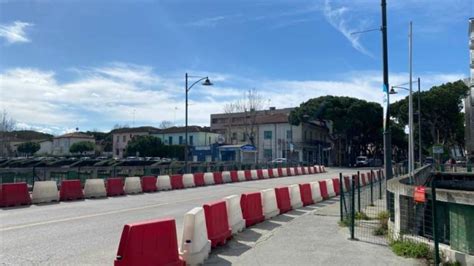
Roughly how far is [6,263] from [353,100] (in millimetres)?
70800

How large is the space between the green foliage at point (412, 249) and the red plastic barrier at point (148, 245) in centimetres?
408

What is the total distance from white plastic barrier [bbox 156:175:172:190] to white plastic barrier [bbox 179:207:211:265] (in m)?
15.0

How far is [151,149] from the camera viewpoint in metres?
83.4

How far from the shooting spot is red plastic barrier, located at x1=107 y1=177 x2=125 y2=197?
1938cm

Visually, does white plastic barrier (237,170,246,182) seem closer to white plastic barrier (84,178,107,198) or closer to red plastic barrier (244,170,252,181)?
red plastic barrier (244,170,252,181)

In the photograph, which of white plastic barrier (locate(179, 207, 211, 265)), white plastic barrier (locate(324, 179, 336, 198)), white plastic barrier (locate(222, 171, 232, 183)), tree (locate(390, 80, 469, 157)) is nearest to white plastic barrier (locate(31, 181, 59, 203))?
white plastic barrier (locate(179, 207, 211, 265))

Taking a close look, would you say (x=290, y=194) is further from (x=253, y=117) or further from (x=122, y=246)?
(x=253, y=117)

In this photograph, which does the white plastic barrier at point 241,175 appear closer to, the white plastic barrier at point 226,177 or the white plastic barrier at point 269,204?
the white plastic barrier at point 226,177

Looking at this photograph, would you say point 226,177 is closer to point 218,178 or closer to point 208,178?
point 218,178

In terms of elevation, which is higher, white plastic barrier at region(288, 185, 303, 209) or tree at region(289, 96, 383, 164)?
tree at region(289, 96, 383, 164)

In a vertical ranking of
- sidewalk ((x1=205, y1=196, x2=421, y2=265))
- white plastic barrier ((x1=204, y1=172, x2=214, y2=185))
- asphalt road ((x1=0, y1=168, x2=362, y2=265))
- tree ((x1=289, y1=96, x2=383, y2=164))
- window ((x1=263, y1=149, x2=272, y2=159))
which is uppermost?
tree ((x1=289, y1=96, x2=383, y2=164))

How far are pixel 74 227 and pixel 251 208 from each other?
4.38 m

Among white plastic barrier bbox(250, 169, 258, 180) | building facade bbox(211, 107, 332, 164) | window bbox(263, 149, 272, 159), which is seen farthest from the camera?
window bbox(263, 149, 272, 159)

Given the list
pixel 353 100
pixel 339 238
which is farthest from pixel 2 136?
pixel 339 238
